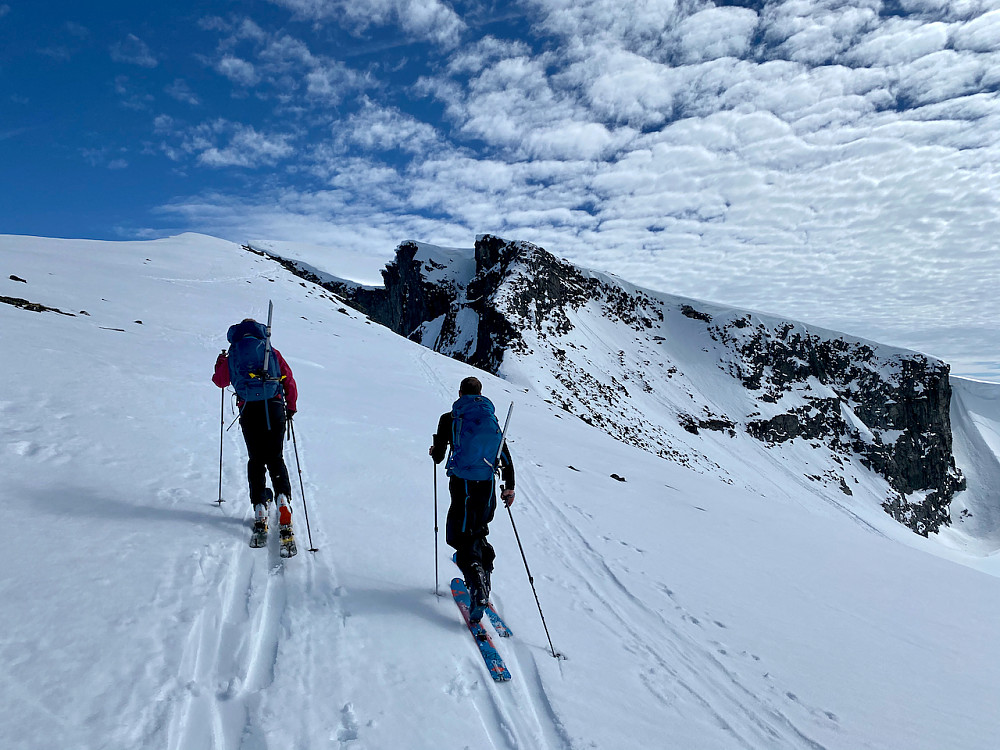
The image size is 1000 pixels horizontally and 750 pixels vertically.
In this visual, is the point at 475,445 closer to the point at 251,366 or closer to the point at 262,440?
the point at 262,440

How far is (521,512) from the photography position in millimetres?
8938

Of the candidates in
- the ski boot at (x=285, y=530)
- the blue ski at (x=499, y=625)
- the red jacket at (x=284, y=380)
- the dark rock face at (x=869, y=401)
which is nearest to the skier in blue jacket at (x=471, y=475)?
the blue ski at (x=499, y=625)

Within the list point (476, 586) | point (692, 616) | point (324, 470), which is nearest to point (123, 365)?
point (324, 470)

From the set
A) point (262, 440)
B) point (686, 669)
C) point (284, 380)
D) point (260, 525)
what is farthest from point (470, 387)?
point (686, 669)

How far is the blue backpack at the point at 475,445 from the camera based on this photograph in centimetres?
455

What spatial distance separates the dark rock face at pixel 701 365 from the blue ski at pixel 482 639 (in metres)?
43.8

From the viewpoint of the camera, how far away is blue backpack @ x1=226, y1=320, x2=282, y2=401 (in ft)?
17.4

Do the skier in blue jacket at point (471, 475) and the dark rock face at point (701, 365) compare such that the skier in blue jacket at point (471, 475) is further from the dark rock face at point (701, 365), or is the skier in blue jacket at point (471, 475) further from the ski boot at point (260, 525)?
the dark rock face at point (701, 365)

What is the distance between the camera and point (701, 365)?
7350cm

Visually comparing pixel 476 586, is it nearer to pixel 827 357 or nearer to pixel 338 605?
pixel 338 605

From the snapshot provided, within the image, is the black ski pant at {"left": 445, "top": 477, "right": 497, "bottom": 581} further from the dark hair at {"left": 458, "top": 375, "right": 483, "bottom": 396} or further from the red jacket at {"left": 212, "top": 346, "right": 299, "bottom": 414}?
the red jacket at {"left": 212, "top": 346, "right": 299, "bottom": 414}

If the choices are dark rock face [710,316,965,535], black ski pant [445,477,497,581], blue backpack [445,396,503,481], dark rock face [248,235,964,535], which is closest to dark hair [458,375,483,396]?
blue backpack [445,396,503,481]

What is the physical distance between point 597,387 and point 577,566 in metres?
46.9

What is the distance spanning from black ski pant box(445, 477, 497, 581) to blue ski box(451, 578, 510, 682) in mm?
503
